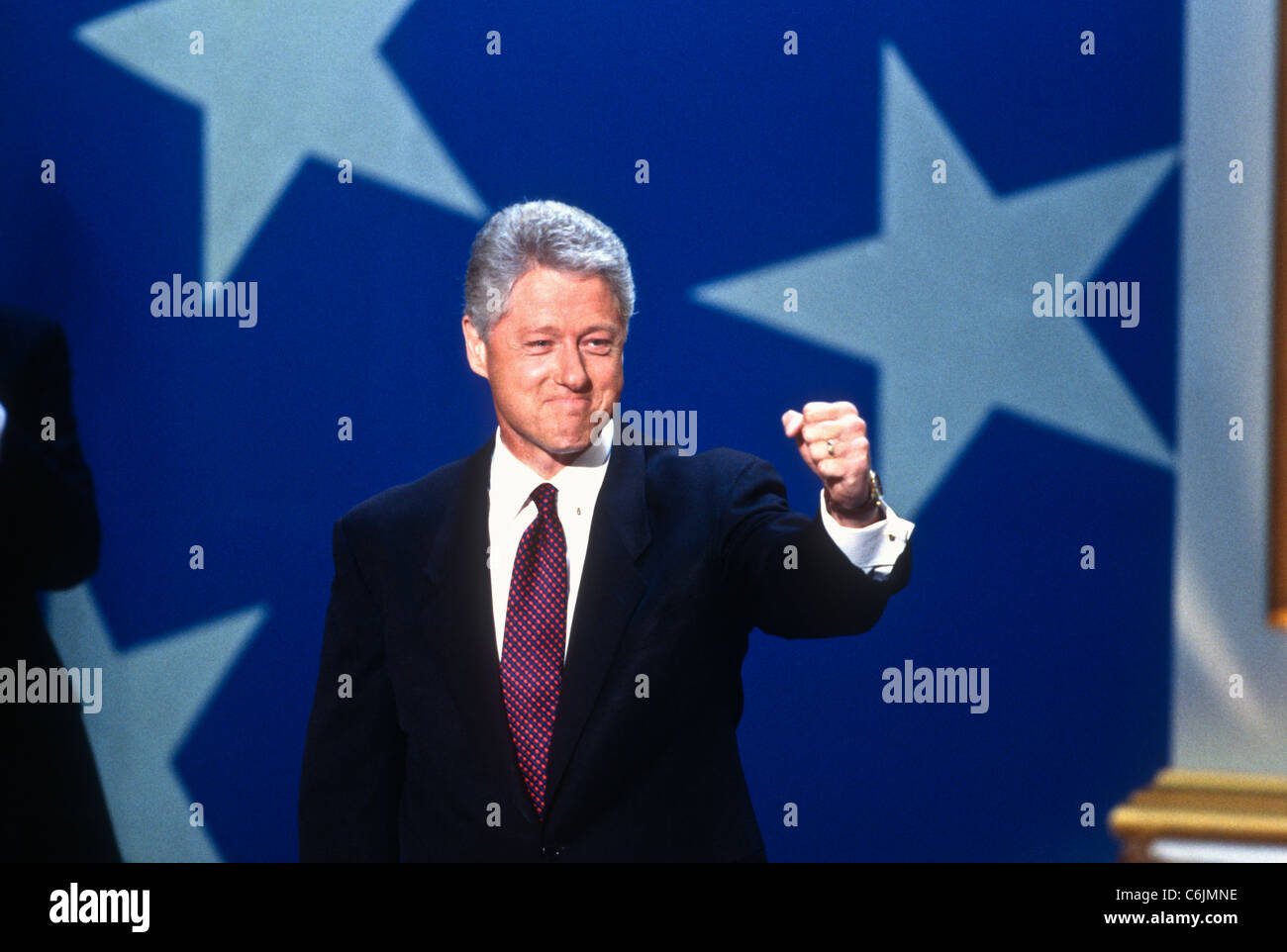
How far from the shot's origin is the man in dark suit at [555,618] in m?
2.48

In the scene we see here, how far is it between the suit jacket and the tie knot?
93 millimetres

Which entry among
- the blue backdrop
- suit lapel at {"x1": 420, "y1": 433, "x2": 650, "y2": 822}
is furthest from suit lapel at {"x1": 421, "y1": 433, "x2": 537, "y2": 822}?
the blue backdrop

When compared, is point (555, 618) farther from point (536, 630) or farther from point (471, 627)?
point (471, 627)

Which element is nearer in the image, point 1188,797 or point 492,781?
point 492,781

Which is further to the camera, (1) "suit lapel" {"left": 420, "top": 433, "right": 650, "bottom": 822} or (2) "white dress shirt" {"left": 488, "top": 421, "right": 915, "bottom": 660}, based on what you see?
(2) "white dress shirt" {"left": 488, "top": 421, "right": 915, "bottom": 660}

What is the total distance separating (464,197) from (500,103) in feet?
0.79

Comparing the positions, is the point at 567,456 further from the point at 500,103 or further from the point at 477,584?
the point at 500,103

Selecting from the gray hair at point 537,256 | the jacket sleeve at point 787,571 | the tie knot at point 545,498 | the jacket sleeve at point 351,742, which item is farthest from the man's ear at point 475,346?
the jacket sleeve at point 787,571

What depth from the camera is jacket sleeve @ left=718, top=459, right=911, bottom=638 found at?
2307 millimetres

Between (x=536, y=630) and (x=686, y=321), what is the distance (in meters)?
0.92

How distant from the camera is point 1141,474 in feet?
9.62

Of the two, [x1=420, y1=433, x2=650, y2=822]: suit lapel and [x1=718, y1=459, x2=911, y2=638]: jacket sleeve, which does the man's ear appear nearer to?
[x1=420, y1=433, x2=650, y2=822]: suit lapel

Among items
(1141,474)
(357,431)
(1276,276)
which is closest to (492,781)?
(357,431)

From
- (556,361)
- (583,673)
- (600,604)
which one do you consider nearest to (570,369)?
(556,361)
